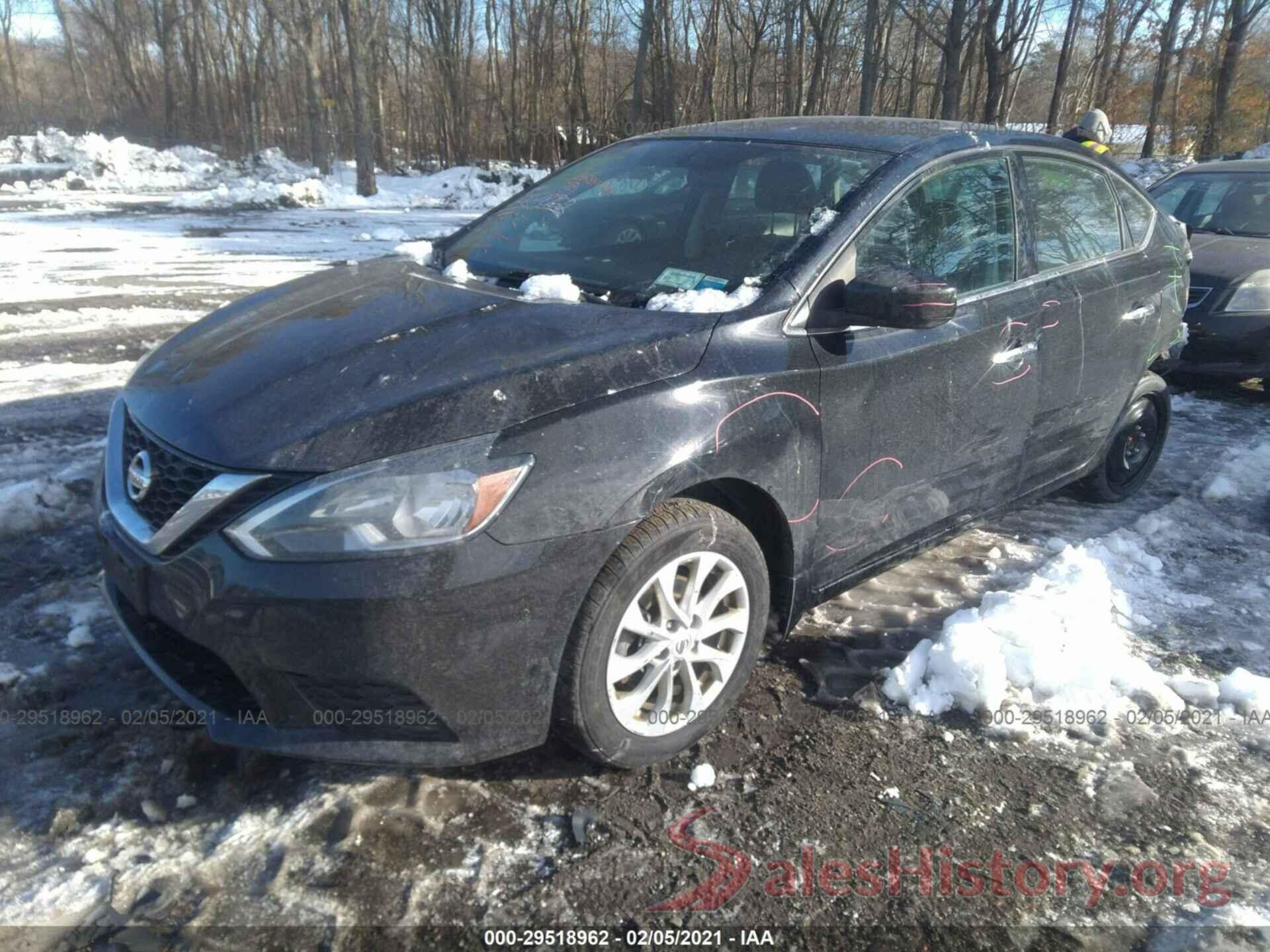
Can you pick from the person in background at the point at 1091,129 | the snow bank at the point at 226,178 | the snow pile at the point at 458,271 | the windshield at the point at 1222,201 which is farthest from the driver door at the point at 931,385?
the snow bank at the point at 226,178

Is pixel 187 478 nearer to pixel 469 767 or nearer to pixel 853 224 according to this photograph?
pixel 469 767

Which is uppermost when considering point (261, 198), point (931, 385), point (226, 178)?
point (226, 178)

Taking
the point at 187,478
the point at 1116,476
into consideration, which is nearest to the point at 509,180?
the point at 1116,476

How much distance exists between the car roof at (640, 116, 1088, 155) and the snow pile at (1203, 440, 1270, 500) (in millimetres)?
2096

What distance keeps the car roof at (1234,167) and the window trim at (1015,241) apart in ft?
15.1

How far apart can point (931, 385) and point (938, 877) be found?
152cm

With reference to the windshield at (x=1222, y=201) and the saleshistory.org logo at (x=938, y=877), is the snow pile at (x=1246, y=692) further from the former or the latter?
the windshield at (x=1222, y=201)

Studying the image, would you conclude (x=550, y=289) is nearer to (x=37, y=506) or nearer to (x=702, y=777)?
(x=702, y=777)

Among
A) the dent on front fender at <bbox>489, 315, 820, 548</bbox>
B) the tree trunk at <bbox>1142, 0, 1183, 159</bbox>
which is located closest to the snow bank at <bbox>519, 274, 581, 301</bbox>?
the dent on front fender at <bbox>489, 315, 820, 548</bbox>

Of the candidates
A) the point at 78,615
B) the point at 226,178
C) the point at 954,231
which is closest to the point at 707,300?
the point at 954,231

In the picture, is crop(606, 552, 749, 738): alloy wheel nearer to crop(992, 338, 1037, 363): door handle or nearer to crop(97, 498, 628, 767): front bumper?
crop(97, 498, 628, 767): front bumper

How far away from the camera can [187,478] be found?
2230 mm

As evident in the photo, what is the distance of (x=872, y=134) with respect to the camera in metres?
3.37

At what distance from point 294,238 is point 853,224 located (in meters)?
12.4
